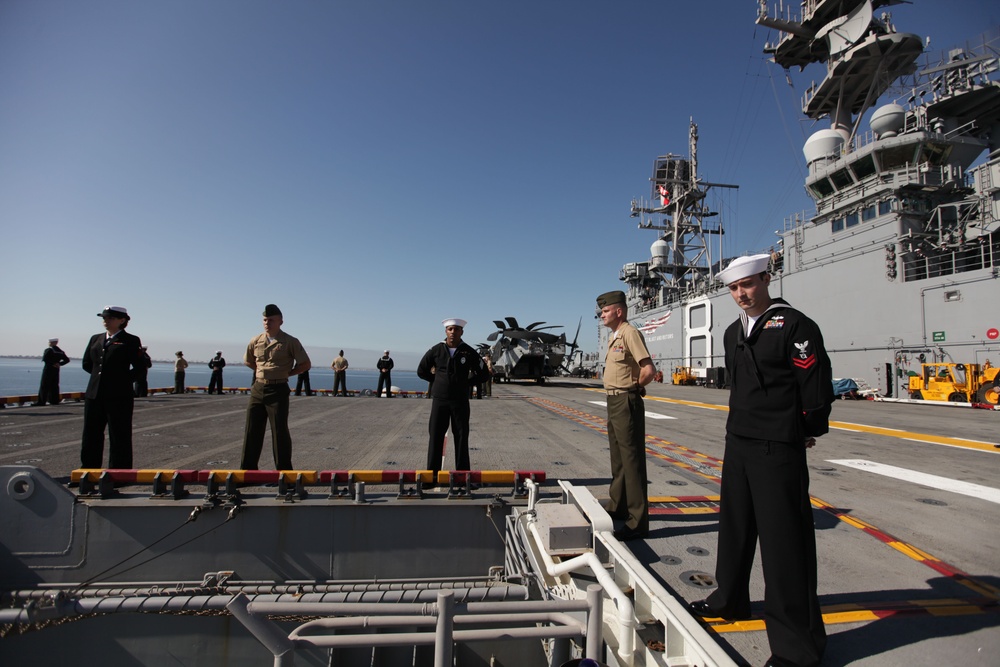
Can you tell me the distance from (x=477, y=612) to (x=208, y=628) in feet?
8.45

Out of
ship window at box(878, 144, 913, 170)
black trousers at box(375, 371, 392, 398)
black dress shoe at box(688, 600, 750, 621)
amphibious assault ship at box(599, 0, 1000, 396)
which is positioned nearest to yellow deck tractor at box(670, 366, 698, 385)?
amphibious assault ship at box(599, 0, 1000, 396)

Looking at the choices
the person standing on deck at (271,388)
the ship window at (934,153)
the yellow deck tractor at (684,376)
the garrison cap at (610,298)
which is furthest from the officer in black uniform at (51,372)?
the ship window at (934,153)

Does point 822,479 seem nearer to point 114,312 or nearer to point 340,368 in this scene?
point 114,312

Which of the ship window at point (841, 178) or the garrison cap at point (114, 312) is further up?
the ship window at point (841, 178)

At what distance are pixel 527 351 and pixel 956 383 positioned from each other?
736 inches

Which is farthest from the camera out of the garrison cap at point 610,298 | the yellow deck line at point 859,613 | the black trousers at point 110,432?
the black trousers at point 110,432

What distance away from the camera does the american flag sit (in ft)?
112

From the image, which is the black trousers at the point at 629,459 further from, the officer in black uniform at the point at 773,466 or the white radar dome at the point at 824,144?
the white radar dome at the point at 824,144

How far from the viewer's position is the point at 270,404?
4.39 metres

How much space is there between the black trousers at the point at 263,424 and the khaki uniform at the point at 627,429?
312cm

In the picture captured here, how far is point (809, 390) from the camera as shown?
1.85m

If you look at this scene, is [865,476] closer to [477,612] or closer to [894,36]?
→ [477,612]

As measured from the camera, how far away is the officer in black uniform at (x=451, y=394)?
172 inches

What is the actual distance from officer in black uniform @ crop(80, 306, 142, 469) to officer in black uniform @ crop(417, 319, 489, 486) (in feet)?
9.50
